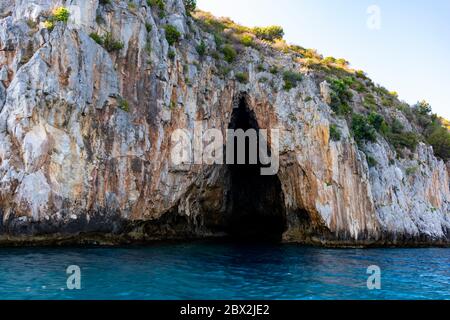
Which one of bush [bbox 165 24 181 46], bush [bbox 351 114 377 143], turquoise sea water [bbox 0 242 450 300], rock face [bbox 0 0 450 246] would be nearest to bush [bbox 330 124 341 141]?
rock face [bbox 0 0 450 246]

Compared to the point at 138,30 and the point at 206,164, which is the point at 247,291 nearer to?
the point at 206,164

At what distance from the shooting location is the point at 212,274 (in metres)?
16.1

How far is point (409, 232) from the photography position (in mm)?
30281

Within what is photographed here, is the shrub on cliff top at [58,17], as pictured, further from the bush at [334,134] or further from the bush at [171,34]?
the bush at [334,134]

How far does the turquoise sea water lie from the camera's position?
12.8 m

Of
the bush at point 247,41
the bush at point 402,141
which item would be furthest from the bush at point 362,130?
the bush at point 247,41

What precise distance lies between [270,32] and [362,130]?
16.5 metres

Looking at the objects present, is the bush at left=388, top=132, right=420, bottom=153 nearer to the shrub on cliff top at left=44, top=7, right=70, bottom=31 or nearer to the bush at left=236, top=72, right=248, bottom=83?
the bush at left=236, top=72, right=248, bottom=83

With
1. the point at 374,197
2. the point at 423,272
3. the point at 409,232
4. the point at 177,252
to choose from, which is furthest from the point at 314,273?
the point at 409,232

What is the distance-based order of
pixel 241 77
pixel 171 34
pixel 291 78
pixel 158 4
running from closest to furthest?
1. pixel 171 34
2. pixel 158 4
3. pixel 241 77
4. pixel 291 78

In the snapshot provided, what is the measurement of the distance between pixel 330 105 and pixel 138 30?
15561 millimetres

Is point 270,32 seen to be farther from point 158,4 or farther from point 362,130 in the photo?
point 158,4

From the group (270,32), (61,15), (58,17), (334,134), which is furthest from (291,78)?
(58,17)

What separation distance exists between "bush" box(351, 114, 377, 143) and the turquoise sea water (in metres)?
11.1
